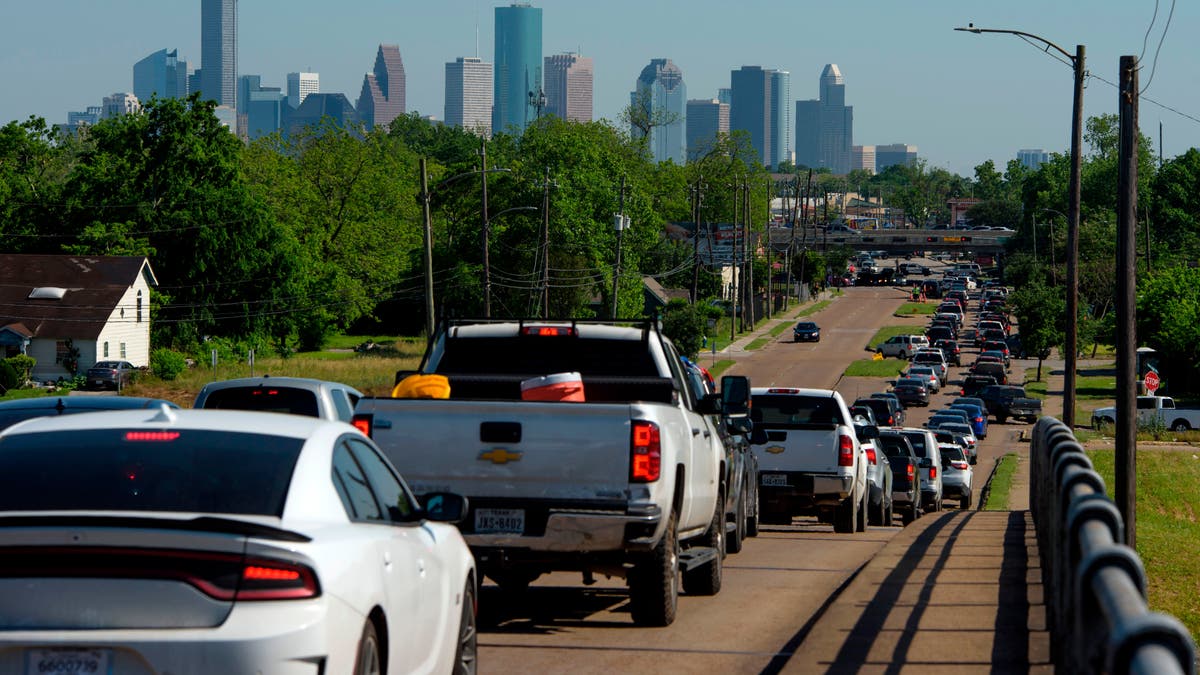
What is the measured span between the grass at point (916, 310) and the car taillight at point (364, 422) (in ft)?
399

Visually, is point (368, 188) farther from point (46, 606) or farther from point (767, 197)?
point (46, 606)

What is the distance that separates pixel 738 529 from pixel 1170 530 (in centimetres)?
1390

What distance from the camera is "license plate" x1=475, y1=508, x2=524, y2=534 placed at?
11.2 m

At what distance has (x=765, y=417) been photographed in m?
22.7

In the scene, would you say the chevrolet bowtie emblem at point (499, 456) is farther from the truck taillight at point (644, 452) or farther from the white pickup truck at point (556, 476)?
the truck taillight at point (644, 452)

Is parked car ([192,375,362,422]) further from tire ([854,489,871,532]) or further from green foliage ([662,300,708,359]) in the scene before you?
green foliage ([662,300,708,359])

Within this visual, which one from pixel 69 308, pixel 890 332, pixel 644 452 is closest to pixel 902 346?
pixel 890 332

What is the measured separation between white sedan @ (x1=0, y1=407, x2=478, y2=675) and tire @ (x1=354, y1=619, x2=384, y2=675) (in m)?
0.01

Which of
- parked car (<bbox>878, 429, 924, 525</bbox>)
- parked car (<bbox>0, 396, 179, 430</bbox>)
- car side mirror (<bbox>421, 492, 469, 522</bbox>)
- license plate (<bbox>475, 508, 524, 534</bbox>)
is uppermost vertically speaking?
parked car (<bbox>0, 396, 179, 430</bbox>)

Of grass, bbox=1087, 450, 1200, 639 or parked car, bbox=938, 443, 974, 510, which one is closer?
grass, bbox=1087, 450, 1200, 639

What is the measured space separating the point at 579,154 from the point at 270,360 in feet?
79.9

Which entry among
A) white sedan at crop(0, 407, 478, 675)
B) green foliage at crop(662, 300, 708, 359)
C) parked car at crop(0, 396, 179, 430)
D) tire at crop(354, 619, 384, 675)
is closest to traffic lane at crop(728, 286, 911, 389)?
green foliage at crop(662, 300, 708, 359)

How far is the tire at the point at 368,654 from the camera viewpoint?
659 cm

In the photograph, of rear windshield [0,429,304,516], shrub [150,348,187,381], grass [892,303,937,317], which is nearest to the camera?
rear windshield [0,429,304,516]
